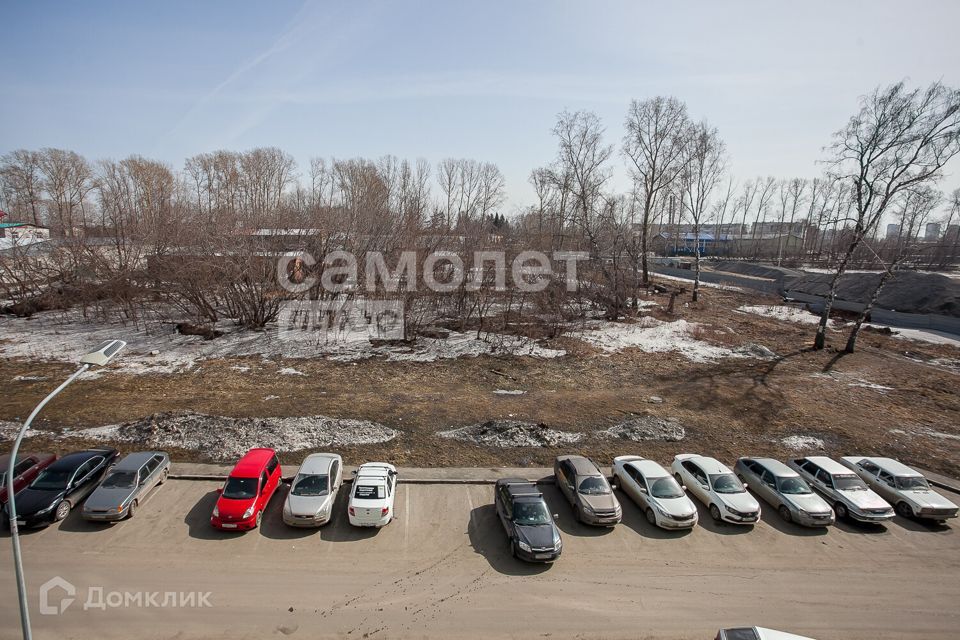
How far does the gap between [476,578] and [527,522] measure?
142cm

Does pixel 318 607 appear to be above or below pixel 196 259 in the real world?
below

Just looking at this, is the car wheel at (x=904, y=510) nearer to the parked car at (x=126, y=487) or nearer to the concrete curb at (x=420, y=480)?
the concrete curb at (x=420, y=480)

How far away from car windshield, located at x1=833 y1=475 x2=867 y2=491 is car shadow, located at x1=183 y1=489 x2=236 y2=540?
13498mm

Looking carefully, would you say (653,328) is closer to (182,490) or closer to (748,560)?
(748,560)

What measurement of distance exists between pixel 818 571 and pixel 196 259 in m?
27.0

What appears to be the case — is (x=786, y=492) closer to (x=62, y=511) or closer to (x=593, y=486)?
(x=593, y=486)

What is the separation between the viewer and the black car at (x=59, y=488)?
8.94 metres

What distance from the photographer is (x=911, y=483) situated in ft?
35.6

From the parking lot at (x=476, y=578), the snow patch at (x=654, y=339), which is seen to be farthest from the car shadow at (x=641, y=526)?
the snow patch at (x=654, y=339)

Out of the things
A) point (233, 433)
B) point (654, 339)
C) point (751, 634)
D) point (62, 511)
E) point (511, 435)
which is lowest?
point (62, 511)

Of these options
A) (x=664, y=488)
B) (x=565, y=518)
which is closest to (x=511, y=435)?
(x=565, y=518)

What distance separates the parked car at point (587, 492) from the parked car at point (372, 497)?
4012mm

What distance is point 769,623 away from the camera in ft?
24.2

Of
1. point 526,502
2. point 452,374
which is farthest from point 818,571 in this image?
point 452,374
